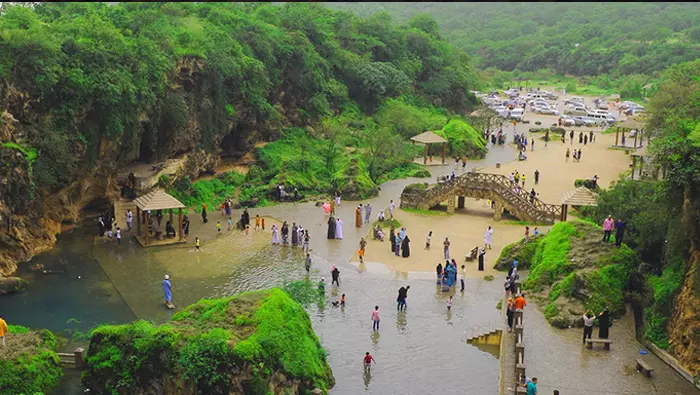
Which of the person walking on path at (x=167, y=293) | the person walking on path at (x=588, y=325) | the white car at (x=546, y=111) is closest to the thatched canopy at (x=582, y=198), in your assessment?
the person walking on path at (x=588, y=325)

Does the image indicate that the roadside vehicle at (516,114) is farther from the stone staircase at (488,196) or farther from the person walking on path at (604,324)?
the person walking on path at (604,324)

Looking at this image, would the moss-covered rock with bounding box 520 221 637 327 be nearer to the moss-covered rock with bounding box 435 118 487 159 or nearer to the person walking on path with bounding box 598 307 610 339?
the person walking on path with bounding box 598 307 610 339

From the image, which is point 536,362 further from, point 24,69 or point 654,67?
point 654,67

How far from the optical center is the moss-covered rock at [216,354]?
791 inches

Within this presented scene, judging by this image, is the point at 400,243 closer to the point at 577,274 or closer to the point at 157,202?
the point at 577,274


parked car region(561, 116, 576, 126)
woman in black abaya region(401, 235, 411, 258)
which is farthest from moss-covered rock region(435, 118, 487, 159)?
woman in black abaya region(401, 235, 411, 258)

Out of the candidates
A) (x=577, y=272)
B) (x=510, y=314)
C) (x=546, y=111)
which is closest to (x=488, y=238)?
(x=577, y=272)

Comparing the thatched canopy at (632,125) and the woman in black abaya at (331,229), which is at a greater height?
the thatched canopy at (632,125)

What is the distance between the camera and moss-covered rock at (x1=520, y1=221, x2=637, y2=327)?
1053 inches

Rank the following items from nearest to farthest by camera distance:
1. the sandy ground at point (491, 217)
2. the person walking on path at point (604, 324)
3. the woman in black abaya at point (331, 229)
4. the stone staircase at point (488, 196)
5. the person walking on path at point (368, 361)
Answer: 1. the person walking on path at point (368, 361)
2. the person walking on path at point (604, 324)
3. the sandy ground at point (491, 217)
4. the woman in black abaya at point (331, 229)
5. the stone staircase at point (488, 196)

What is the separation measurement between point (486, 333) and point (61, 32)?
81.3ft

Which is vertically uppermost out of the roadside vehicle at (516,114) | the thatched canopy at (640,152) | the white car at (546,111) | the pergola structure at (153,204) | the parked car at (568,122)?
the white car at (546,111)

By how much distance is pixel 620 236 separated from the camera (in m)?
29.4

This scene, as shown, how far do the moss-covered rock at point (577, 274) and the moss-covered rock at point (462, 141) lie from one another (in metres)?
27.5
